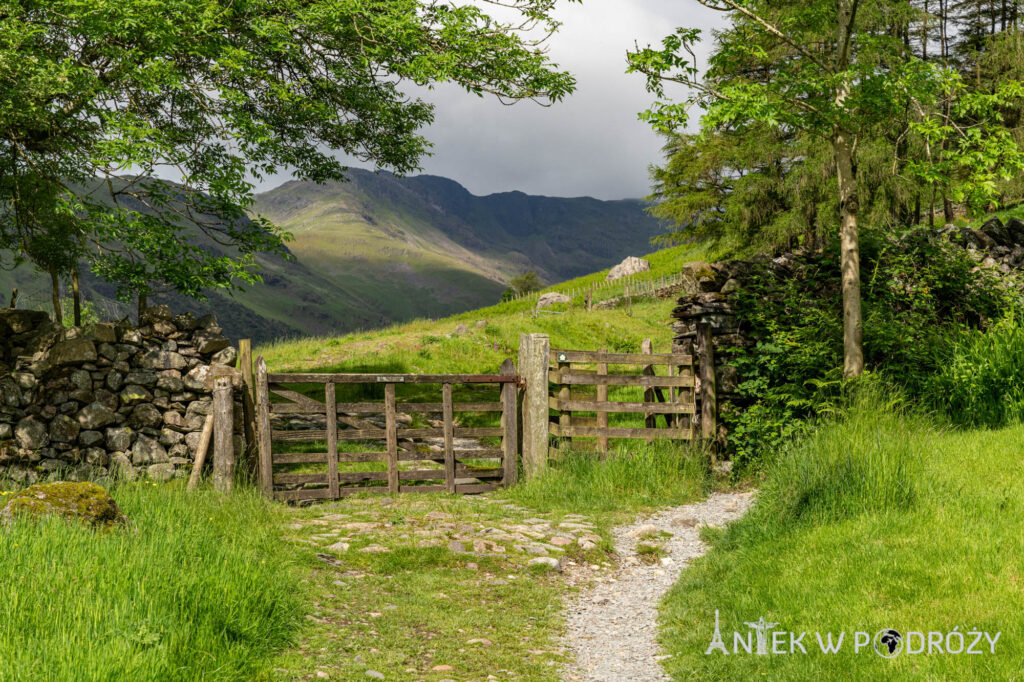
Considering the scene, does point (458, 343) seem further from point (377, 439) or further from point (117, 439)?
point (117, 439)

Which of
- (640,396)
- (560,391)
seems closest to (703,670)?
(560,391)

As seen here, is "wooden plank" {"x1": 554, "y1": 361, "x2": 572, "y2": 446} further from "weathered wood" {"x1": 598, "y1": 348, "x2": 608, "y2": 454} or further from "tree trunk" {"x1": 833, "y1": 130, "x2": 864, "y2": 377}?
"tree trunk" {"x1": 833, "y1": 130, "x2": 864, "y2": 377}

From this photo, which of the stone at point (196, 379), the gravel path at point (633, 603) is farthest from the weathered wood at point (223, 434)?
the gravel path at point (633, 603)

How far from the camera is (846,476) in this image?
798 centimetres

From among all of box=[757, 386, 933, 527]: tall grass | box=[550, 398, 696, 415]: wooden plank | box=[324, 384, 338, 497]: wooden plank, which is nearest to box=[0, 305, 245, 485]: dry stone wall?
box=[324, 384, 338, 497]: wooden plank

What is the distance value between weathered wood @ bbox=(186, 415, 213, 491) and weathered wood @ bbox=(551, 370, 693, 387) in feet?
18.9

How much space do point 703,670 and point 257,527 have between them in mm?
5444

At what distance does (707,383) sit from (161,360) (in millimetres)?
9621

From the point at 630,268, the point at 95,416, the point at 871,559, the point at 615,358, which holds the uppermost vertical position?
the point at 630,268

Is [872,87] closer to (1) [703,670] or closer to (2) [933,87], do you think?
(2) [933,87]

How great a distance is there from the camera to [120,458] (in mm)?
11922

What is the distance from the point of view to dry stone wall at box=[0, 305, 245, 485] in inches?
457

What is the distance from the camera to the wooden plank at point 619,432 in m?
12.7

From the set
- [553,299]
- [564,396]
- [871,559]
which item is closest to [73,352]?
[564,396]
